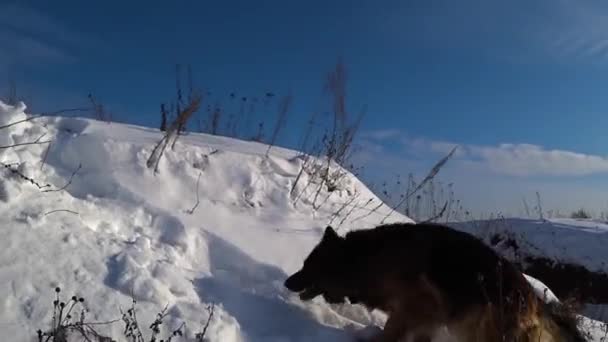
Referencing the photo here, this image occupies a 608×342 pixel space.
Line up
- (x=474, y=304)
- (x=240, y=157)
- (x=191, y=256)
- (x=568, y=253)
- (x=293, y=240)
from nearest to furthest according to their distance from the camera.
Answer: (x=474, y=304) → (x=191, y=256) → (x=293, y=240) → (x=240, y=157) → (x=568, y=253)

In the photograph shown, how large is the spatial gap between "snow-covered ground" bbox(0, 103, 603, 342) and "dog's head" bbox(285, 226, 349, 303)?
11cm

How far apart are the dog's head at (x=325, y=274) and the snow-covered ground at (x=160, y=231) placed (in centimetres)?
11

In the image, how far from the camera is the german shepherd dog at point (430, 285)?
378cm

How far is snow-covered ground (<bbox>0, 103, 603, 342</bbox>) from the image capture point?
344 centimetres

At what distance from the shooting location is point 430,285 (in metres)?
4.12

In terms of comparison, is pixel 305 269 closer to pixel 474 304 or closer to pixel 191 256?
pixel 191 256

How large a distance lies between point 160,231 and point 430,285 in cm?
213

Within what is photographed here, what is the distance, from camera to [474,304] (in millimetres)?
3842

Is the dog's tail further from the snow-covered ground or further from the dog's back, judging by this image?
the snow-covered ground

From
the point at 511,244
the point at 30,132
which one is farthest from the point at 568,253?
the point at 30,132

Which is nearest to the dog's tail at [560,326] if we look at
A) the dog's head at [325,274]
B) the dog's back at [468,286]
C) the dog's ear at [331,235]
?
the dog's back at [468,286]

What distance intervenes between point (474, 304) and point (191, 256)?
212 cm

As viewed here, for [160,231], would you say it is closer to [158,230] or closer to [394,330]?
[158,230]

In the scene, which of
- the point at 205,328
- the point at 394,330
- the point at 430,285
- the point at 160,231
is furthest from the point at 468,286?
the point at 160,231
